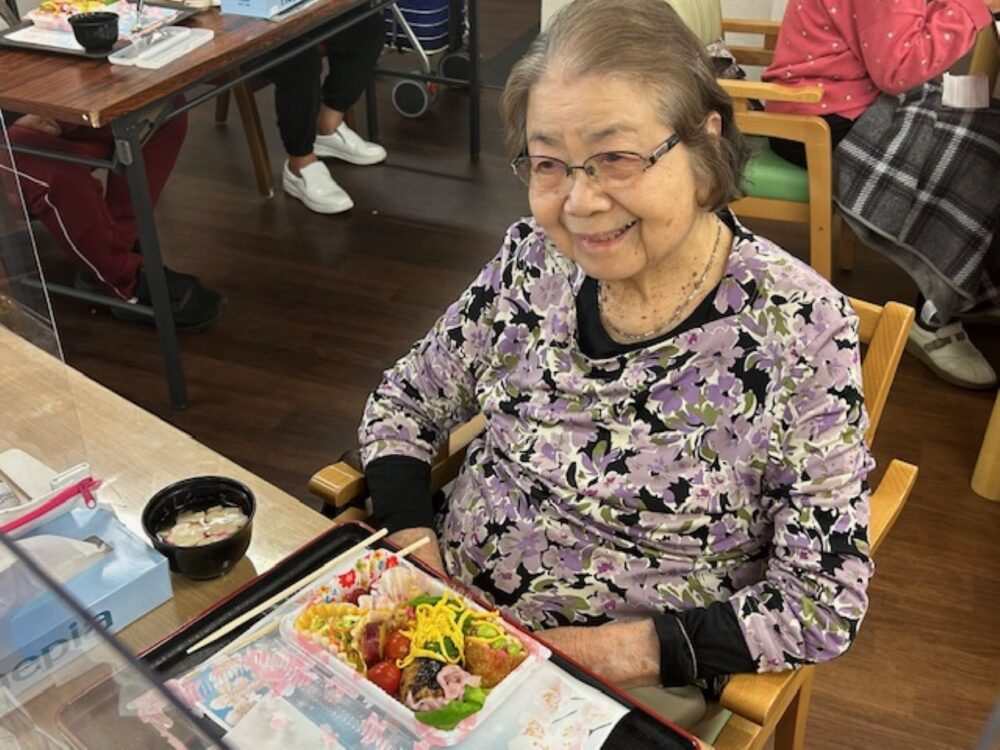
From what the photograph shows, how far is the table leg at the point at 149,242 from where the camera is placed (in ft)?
7.93

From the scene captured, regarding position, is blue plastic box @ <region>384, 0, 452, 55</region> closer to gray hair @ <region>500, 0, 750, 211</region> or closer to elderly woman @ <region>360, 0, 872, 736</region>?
elderly woman @ <region>360, 0, 872, 736</region>

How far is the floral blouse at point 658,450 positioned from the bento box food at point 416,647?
0.33 m

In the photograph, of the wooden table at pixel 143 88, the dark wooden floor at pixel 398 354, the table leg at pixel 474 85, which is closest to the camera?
the dark wooden floor at pixel 398 354

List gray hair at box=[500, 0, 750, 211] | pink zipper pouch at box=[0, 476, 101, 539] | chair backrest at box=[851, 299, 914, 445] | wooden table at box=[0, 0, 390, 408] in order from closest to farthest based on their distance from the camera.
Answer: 1. pink zipper pouch at box=[0, 476, 101, 539]
2. gray hair at box=[500, 0, 750, 211]
3. chair backrest at box=[851, 299, 914, 445]
4. wooden table at box=[0, 0, 390, 408]

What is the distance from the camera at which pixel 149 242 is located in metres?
2.59

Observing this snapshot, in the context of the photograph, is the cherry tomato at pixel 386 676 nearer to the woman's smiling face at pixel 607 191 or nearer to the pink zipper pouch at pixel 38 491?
the pink zipper pouch at pixel 38 491

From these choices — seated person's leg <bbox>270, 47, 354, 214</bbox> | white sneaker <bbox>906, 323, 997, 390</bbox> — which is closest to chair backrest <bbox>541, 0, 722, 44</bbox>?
white sneaker <bbox>906, 323, 997, 390</bbox>

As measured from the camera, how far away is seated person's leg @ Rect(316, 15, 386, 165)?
3.88 meters

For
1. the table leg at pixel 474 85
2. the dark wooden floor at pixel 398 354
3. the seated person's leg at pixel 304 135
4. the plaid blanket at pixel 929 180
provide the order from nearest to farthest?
1. the dark wooden floor at pixel 398 354
2. the plaid blanket at pixel 929 180
3. the seated person's leg at pixel 304 135
4. the table leg at pixel 474 85

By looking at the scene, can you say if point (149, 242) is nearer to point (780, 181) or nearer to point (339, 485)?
point (339, 485)

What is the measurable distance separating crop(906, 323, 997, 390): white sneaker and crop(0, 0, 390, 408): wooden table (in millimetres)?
1830

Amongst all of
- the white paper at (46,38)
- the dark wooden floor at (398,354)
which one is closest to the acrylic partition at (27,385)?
the dark wooden floor at (398,354)

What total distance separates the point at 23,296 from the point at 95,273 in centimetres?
196

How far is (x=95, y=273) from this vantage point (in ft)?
10.3
